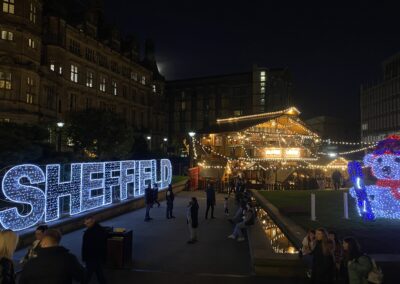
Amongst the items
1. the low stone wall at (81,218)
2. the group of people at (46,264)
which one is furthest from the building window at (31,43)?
the group of people at (46,264)

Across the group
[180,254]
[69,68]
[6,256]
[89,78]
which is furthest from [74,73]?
[6,256]

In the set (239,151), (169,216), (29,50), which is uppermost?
(29,50)

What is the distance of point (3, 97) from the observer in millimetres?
34969

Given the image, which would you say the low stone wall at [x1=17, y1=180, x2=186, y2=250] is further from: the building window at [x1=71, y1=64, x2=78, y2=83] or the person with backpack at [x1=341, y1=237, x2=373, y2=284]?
the building window at [x1=71, y1=64, x2=78, y2=83]

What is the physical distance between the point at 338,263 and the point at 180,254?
5.66 metres

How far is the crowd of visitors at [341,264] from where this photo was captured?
672 centimetres

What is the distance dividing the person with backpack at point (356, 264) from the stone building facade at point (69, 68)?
34.3 m

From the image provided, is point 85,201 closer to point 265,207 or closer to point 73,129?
point 265,207

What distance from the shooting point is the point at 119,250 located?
1084 centimetres

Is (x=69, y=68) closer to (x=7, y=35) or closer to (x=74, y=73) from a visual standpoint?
(x=74, y=73)

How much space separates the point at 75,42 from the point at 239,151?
2752 centimetres

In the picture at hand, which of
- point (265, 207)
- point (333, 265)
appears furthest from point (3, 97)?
point (333, 265)

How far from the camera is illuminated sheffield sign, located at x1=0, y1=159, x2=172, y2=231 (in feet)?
42.5

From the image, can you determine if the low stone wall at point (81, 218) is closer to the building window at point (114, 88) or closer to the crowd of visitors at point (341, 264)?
the crowd of visitors at point (341, 264)
